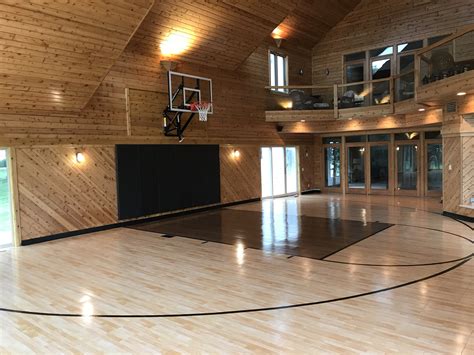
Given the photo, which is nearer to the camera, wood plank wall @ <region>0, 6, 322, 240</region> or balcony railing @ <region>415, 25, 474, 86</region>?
balcony railing @ <region>415, 25, 474, 86</region>

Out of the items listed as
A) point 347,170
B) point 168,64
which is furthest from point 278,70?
point 168,64

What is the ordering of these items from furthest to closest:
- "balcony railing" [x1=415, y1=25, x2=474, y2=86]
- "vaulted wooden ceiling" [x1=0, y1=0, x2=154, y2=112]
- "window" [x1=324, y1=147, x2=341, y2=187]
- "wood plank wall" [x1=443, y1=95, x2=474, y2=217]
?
"window" [x1=324, y1=147, x2=341, y2=187] → "wood plank wall" [x1=443, y1=95, x2=474, y2=217] → "balcony railing" [x1=415, y1=25, x2=474, y2=86] → "vaulted wooden ceiling" [x1=0, y1=0, x2=154, y2=112]

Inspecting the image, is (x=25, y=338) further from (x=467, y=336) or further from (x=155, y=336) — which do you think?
(x=467, y=336)

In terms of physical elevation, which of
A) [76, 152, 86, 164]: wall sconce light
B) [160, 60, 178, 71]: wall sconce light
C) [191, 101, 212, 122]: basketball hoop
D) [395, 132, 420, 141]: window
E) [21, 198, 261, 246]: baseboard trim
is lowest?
[21, 198, 261, 246]: baseboard trim

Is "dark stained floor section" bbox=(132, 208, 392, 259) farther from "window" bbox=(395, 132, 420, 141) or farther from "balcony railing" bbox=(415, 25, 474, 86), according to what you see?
"window" bbox=(395, 132, 420, 141)

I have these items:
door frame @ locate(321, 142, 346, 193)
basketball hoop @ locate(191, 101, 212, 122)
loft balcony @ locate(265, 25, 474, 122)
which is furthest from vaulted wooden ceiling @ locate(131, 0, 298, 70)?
door frame @ locate(321, 142, 346, 193)

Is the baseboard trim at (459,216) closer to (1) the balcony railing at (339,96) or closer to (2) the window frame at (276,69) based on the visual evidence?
(1) the balcony railing at (339,96)

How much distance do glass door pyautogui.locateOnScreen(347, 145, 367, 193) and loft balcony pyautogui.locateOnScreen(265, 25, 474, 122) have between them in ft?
7.84

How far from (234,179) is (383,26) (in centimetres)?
751

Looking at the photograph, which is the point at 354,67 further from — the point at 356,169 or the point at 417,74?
the point at 417,74

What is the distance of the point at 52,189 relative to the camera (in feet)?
26.1

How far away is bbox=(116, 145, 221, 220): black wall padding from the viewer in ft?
30.5

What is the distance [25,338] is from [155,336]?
124 cm

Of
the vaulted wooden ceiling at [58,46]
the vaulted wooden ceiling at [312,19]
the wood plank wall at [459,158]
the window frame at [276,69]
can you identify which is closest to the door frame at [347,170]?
the window frame at [276,69]
